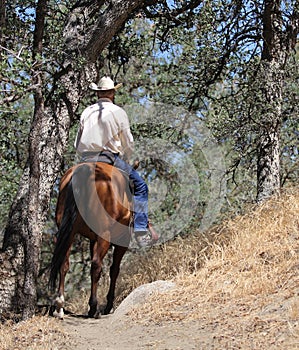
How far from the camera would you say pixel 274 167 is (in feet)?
32.7

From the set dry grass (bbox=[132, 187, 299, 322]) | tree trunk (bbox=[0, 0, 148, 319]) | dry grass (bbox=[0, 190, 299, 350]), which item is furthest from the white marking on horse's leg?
dry grass (bbox=[132, 187, 299, 322])

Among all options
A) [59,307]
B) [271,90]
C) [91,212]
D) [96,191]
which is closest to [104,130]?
[96,191]

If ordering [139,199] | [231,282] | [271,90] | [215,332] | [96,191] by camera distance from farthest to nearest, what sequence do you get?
[271,90], [139,199], [96,191], [231,282], [215,332]

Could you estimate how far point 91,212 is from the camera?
7.55 m

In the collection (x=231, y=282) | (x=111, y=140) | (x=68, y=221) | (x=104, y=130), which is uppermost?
(x=104, y=130)

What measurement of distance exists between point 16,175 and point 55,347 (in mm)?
7582

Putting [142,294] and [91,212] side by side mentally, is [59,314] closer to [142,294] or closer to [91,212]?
[142,294]

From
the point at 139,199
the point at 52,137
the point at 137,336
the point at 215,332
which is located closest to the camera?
the point at 215,332

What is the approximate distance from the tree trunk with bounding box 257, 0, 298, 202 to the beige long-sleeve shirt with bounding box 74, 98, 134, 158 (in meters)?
2.60

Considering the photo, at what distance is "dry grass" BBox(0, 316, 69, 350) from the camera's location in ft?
19.6

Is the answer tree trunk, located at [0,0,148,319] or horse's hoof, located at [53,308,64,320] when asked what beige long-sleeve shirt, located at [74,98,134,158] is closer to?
tree trunk, located at [0,0,148,319]

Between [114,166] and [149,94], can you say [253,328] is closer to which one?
[114,166]

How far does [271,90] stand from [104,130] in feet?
10.4

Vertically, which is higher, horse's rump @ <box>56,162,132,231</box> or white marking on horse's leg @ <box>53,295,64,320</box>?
horse's rump @ <box>56,162,132,231</box>
